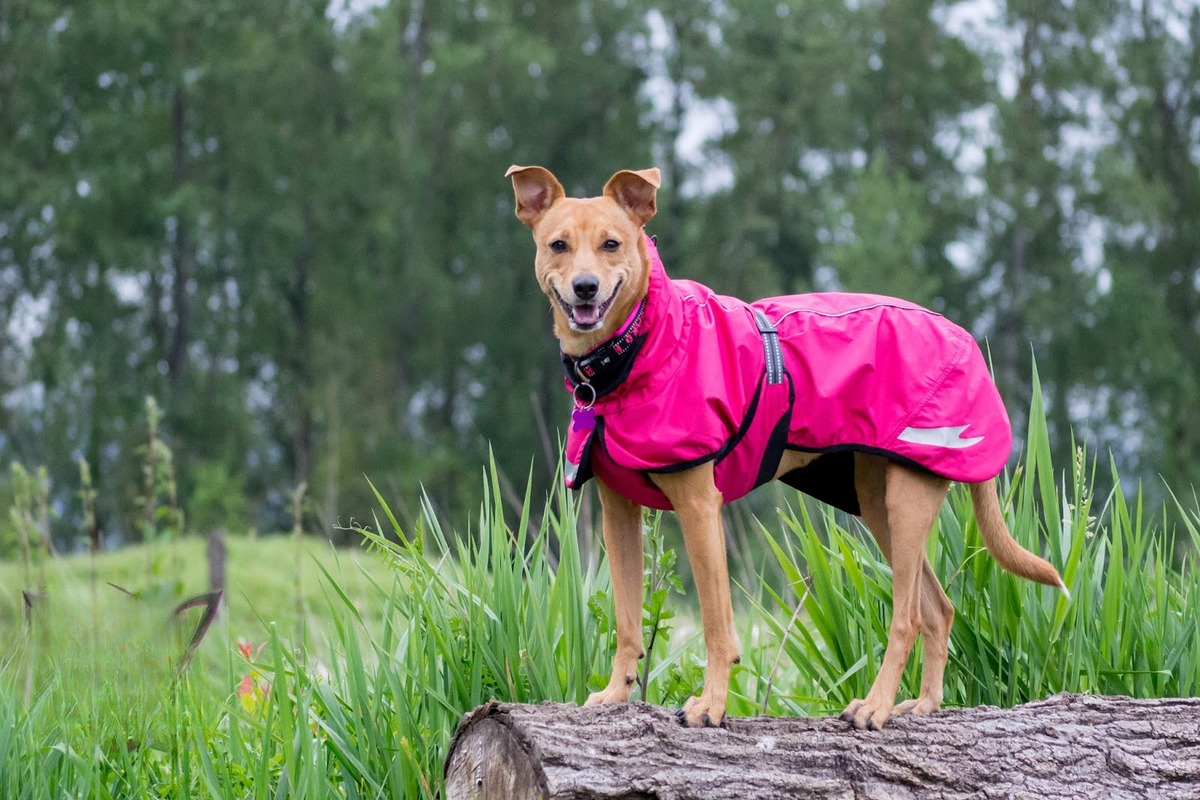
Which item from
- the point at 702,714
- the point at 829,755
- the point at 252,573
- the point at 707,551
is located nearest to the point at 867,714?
the point at 829,755

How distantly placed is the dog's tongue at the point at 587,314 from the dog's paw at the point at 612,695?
1.15 metres

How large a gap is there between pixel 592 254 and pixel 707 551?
964 millimetres

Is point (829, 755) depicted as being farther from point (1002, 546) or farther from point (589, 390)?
point (589, 390)

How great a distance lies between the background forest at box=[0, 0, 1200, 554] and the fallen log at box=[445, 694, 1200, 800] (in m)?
19.6

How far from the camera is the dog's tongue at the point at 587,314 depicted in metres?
3.51

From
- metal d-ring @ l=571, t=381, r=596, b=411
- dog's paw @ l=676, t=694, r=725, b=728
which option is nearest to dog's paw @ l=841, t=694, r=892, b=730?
dog's paw @ l=676, t=694, r=725, b=728

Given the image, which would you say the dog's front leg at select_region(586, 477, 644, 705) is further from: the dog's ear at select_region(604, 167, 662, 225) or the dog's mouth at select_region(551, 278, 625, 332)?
the dog's ear at select_region(604, 167, 662, 225)

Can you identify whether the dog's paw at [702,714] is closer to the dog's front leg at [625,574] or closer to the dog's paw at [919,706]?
the dog's front leg at [625,574]

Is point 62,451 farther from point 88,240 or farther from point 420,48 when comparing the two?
point 420,48

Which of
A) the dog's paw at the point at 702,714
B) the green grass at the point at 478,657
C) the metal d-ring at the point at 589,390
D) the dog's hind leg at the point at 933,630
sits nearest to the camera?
the dog's paw at the point at 702,714

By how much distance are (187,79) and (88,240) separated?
463 centimetres

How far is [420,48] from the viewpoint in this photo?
30.5m

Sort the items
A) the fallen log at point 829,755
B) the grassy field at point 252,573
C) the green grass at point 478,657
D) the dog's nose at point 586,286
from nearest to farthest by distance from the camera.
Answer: the fallen log at point 829,755, the dog's nose at point 586,286, the green grass at point 478,657, the grassy field at point 252,573

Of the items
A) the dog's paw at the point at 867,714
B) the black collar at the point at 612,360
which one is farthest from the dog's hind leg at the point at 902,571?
the black collar at the point at 612,360
